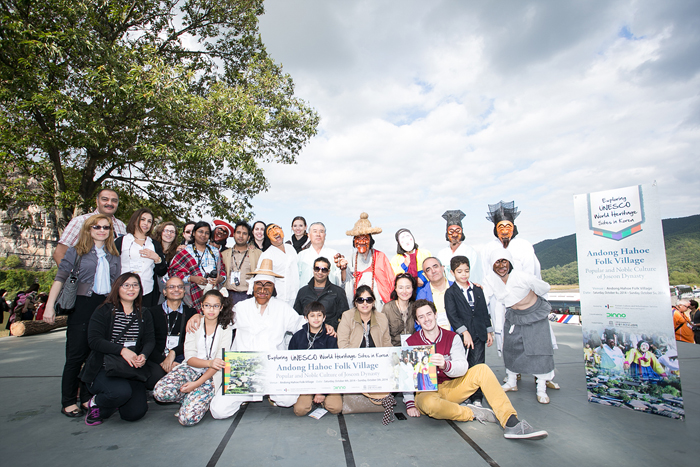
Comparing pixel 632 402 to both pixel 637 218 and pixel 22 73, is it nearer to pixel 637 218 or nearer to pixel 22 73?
pixel 637 218

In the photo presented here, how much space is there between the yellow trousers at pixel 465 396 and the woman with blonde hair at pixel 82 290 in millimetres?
3574

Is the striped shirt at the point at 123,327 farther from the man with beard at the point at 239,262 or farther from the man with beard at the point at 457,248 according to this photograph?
the man with beard at the point at 457,248

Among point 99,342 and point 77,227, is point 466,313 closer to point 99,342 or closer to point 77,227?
point 99,342

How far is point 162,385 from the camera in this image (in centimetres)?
369

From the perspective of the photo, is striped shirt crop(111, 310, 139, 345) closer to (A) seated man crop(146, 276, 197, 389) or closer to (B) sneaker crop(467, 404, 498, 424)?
(A) seated man crop(146, 276, 197, 389)

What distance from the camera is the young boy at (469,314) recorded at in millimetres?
4148

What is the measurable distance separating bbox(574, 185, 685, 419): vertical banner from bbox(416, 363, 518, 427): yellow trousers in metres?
1.46

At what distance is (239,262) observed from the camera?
5.23 metres

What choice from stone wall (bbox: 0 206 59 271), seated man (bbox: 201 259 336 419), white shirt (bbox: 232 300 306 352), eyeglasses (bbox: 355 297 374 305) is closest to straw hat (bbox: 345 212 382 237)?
eyeglasses (bbox: 355 297 374 305)

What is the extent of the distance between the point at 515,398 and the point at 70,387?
4989 mm

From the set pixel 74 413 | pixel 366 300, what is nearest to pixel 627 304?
pixel 366 300

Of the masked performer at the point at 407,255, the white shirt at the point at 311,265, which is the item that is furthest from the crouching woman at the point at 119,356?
the masked performer at the point at 407,255

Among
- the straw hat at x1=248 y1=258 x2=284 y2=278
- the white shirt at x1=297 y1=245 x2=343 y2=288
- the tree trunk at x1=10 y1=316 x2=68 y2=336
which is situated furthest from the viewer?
the tree trunk at x1=10 y1=316 x2=68 y2=336

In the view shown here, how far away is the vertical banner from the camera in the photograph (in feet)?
12.0
